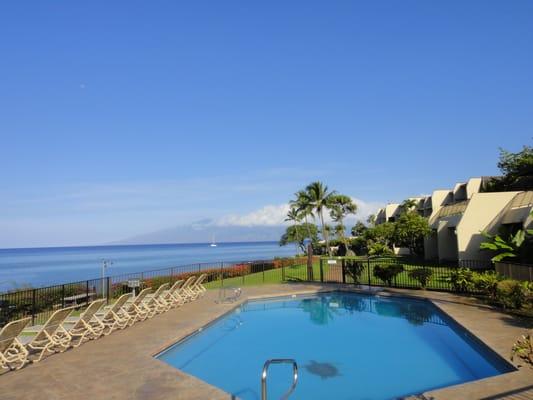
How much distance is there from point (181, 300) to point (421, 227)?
23.0 m

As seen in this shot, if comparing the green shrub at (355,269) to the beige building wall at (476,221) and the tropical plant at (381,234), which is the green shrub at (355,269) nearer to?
the beige building wall at (476,221)

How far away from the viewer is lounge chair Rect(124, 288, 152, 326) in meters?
11.9

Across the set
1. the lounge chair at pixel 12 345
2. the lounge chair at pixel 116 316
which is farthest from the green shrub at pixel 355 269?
the lounge chair at pixel 12 345

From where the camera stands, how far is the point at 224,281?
79.2ft

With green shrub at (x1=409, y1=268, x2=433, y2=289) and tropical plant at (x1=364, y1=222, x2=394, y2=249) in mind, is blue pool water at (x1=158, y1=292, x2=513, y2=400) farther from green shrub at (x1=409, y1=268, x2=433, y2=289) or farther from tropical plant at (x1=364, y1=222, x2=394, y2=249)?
tropical plant at (x1=364, y1=222, x2=394, y2=249)

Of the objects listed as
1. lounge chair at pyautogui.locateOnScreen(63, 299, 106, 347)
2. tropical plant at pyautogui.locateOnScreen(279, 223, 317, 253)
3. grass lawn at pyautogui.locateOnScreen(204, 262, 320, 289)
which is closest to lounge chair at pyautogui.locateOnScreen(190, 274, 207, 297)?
grass lawn at pyautogui.locateOnScreen(204, 262, 320, 289)

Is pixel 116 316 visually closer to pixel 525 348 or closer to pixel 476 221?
pixel 525 348

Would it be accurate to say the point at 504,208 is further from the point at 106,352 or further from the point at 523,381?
the point at 106,352

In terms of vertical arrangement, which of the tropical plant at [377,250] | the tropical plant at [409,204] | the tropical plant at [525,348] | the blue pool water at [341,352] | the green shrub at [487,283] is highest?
the tropical plant at [409,204]

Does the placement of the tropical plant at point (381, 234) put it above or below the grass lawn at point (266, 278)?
above

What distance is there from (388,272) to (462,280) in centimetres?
366

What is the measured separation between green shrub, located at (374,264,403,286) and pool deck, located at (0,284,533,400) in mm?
5762

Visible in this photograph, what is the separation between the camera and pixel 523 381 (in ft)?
21.6

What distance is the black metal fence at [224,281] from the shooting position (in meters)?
13.9
